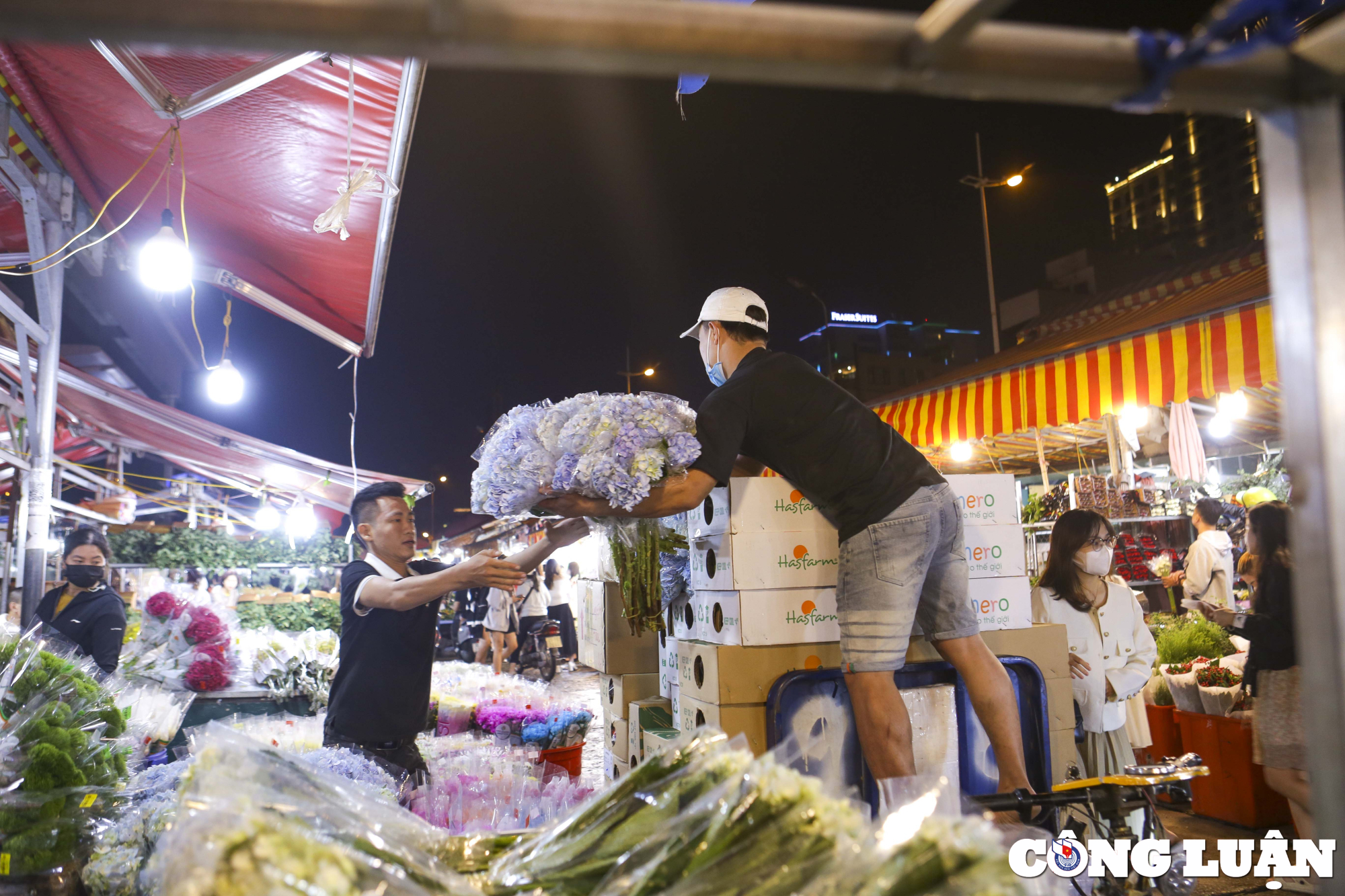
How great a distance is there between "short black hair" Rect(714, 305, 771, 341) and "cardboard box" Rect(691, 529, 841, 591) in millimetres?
844

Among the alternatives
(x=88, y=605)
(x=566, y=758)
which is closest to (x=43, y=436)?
(x=88, y=605)

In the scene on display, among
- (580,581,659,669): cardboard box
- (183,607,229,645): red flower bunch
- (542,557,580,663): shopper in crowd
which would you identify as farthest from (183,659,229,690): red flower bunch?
(542,557,580,663): shopper in crowd

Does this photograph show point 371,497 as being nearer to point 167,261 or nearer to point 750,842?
point 167,261

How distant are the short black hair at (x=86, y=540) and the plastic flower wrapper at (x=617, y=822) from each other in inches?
202

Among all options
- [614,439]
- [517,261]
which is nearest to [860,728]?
[614,439]

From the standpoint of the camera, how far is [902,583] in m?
2.99

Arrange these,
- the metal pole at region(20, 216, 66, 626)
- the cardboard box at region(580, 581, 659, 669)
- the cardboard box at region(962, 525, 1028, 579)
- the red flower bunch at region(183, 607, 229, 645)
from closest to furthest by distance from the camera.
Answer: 1. the cardboard box at region(962, 525, 1028, 579)
2. the cardboard box at region(580, 581, 659, 669)
3. the metal pole at region(20, 216, 66, 626)
4. the red flower bunch at region(183, 607, 229, 645)

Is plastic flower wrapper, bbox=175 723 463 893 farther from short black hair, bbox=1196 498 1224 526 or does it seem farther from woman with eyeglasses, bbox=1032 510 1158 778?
short black hair, bbox=1196 498 1224 526

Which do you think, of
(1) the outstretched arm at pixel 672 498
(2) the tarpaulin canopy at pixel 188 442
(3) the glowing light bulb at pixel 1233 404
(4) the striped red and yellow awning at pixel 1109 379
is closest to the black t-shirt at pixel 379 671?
(1) the outstretched arm at pixel 672 498

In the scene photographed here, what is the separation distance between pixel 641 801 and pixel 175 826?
28.9 inches

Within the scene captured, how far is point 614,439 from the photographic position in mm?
3135

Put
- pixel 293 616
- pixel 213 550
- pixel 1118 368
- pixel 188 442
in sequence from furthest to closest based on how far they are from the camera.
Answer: pixel 213 550 → pixel 188 442 → pixel 293 616 → pixel 1118 368

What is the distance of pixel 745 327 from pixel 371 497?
2.06 m

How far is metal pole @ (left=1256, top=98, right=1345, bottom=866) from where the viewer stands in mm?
908
